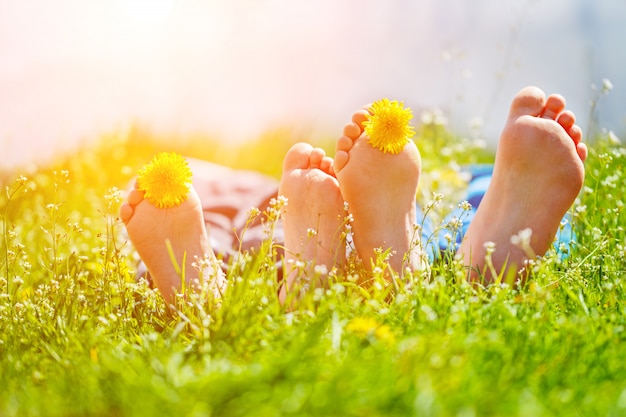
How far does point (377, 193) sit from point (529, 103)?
50 cm

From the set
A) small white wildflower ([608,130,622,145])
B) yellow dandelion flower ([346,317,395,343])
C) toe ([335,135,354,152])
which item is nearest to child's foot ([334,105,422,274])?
toe ([335,135,354,152])

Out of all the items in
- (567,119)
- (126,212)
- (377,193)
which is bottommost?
(126,212)

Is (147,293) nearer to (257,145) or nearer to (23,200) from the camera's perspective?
(23,200)

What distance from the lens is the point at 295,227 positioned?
2076 mm

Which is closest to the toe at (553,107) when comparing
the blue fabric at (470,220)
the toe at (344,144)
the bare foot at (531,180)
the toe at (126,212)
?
the bare foot at (531,180)

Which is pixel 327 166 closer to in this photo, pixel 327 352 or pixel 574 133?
pixel 574 133

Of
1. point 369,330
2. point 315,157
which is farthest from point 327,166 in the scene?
point 369,330

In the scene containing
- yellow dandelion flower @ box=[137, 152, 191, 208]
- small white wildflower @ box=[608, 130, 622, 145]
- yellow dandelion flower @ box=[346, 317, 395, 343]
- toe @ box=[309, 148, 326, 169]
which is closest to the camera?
yellow dandelion flower @ box=[346, 317, 395, 343]

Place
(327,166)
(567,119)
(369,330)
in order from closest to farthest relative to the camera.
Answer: (369,330) → (567,119) → (327,166)

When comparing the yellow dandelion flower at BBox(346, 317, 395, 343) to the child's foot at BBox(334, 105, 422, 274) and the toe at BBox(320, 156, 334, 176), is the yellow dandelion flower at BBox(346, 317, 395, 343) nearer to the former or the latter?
the child's foot at BBox(334, 105, 422, 274)

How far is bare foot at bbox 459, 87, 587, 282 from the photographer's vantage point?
2.01 meters

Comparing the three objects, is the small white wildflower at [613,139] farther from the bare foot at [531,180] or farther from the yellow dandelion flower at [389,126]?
the yellow dandelion flower at [389,126]

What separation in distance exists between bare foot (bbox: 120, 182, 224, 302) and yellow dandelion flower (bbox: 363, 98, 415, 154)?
0.52 m

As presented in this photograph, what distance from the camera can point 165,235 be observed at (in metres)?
2.00
